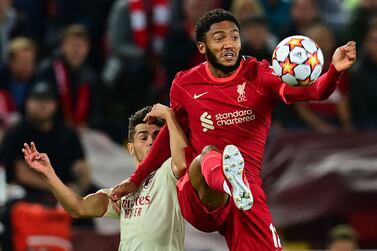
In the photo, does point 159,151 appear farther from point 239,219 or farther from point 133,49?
point 133,49

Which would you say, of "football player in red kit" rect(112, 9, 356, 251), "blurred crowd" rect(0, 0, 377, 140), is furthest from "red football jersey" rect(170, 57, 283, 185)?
"blurred crowd" rect(0, 0, 377, 140)

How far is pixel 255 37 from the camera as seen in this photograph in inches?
562

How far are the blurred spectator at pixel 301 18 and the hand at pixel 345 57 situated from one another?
6.09 m

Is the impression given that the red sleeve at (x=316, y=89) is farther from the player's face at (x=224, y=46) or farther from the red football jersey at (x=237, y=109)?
the player's face at (x=224, y=46)

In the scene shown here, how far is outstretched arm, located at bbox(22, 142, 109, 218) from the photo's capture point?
31.7 ft

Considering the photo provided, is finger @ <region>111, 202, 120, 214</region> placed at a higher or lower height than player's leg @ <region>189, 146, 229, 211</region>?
lower

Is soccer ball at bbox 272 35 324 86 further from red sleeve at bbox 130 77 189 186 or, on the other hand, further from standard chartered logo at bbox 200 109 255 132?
red sleeve at bbox 130 77 189 186

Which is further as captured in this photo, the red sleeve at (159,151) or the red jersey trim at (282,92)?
the red sleeve at (159,151)

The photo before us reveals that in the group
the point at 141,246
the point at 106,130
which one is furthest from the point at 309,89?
the point at 106,130

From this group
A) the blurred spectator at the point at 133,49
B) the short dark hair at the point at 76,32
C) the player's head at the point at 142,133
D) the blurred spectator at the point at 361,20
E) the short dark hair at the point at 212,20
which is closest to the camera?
the short dark hair at the point at 212,20

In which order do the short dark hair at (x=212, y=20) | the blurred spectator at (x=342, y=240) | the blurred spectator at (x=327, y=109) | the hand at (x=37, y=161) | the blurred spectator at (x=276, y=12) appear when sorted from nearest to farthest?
the short dark hair at (x=212, y=20), the hand at (x=37, y=161), the blurred spectator at (x=342, y=240), the blurred spectator at (x=327, y=109), the blurred spectator at (x=276, y=12)

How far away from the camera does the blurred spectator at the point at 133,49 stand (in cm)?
1485

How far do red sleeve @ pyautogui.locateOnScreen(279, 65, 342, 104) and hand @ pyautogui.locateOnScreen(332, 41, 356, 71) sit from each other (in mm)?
38

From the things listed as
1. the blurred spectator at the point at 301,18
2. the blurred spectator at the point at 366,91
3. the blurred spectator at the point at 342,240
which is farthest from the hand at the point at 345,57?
the blurred spectator at the point at 301,18
